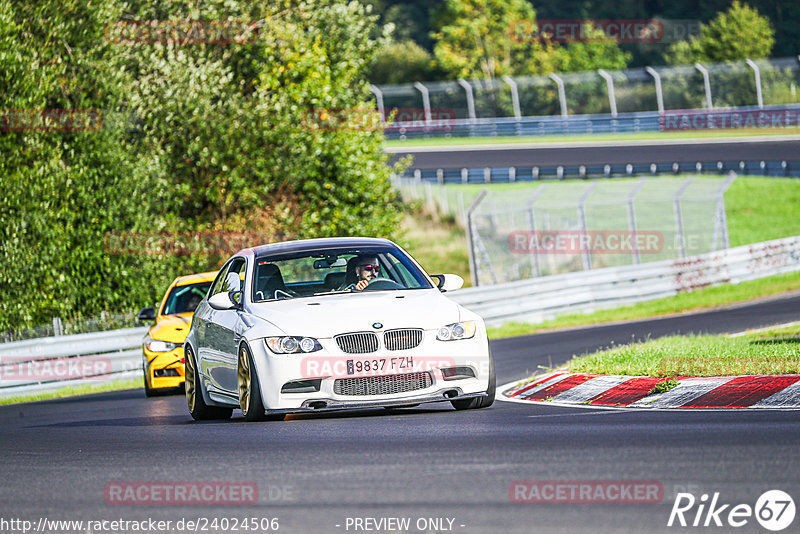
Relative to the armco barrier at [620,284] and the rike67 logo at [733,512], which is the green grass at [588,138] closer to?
the armco barrier at [620,284]

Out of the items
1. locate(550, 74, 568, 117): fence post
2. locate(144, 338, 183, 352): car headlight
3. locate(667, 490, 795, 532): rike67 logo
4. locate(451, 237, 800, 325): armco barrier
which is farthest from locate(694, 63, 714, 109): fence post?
locate(667, 490, 795, 532): rike67 logo

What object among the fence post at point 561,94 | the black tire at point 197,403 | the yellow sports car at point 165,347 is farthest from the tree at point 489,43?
the black tire at point 197,403

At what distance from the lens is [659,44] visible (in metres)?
80.9

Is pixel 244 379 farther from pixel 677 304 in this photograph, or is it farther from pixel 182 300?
pixel 677 304

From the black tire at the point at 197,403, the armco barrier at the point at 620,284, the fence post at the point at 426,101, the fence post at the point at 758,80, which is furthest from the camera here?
the fence post at the point at 426,101

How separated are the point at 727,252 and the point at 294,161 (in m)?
10.0

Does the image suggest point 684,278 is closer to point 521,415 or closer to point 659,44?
point 521,415

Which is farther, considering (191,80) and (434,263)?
(434,263)

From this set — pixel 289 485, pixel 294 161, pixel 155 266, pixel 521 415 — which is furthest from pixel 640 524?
pixel 294 161

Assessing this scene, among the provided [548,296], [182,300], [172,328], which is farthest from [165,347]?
[548,296]

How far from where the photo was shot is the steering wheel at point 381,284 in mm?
11211

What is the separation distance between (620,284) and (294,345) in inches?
740

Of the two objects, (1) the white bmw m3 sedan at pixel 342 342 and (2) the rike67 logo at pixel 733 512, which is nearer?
(2) the rike67 logo at pixel 733 512

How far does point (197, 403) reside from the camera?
1220cm
